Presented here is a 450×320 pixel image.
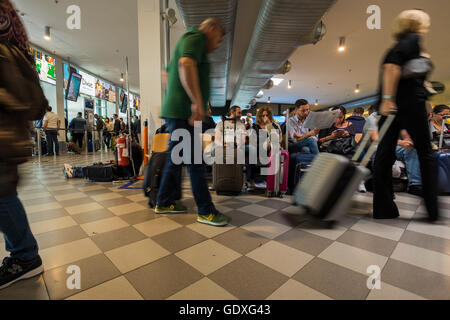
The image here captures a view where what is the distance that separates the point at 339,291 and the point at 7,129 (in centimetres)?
138

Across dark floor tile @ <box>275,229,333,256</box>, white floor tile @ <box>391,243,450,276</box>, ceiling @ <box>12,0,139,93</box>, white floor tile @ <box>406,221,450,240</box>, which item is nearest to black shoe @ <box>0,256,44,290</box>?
dark floor tile @ <box>275,229,333,256</box>

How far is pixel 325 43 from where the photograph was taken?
6.04m

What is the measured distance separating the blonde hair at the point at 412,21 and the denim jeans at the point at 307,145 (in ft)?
4.74

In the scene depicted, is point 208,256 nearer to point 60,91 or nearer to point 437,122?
point 437,122

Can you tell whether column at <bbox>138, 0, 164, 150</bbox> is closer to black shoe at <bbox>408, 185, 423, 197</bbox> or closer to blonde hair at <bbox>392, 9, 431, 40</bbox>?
blonde hair at <bbox>392, 9, 431, 40</bbox>

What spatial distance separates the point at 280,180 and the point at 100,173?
2.52 metres

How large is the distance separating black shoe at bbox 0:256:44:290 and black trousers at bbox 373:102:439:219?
2.24 m

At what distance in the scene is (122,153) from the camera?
3223 mm

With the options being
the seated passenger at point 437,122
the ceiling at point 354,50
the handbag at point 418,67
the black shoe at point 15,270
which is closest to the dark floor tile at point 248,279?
the black shoe at point 15,270

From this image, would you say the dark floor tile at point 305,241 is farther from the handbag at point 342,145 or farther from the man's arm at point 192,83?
the handbag at point 342,145

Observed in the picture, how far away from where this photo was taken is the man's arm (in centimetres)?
144

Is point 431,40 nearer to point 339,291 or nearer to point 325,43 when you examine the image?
point 325,43

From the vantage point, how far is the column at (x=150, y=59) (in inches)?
138
